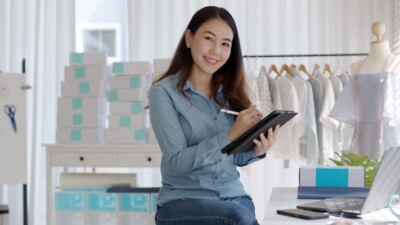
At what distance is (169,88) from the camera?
2012mm

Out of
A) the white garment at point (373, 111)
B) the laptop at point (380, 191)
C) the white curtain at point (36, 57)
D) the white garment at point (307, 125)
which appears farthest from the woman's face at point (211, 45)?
the white curtain at point (36, 57)

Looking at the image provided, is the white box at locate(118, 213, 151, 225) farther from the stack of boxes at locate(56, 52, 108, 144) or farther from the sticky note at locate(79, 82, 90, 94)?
Answer: the sticky note at locate(79, 82, 90, 94)

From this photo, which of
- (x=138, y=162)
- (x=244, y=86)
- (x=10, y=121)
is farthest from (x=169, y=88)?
(x=10, y=121)

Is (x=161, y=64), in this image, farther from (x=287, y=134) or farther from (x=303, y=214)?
(x=303, y=214)

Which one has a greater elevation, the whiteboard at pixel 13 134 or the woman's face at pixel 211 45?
the woman's face at pixel 211 45

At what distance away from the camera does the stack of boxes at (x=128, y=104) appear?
364 centimetres

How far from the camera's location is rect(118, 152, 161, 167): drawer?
3541 millimetres

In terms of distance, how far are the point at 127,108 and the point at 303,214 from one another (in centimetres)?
222

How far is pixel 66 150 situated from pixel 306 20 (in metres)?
1.85

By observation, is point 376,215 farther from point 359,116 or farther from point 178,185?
point 359,116

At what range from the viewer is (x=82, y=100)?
12.2 ft

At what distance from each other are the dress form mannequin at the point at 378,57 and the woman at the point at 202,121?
58.8 inches

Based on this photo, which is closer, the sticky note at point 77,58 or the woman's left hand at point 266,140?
the woman's left hand at point 266,140

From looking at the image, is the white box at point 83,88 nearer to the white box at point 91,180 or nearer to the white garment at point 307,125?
the white box at point 91,180
